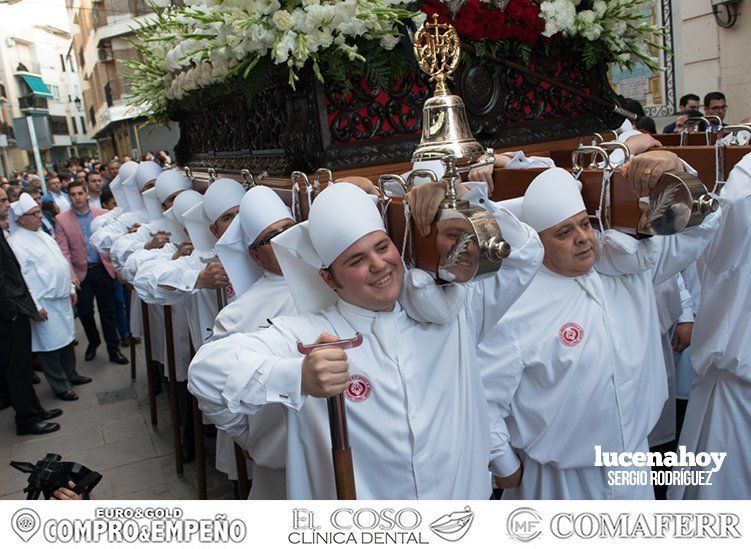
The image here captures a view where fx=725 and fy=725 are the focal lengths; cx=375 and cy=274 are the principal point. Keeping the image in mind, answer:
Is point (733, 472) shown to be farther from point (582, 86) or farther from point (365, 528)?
point (582, 86)

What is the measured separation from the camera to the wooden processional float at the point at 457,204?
1980mm

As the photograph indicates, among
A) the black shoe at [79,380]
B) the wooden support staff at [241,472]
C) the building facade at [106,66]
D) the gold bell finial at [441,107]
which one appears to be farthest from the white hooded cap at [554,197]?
the building facade at [106,66]

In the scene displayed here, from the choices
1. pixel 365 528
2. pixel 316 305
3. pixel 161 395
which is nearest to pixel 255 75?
pixel 316 305

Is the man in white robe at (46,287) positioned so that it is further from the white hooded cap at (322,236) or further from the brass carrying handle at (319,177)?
the white hooded cap at (322,236)

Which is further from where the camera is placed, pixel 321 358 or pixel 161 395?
pixel 161 395

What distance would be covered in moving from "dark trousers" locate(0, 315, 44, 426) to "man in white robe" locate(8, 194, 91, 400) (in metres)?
0.58

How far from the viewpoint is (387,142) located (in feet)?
12.3

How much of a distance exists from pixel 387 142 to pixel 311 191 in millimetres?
747

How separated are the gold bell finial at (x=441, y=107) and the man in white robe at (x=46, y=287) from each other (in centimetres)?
507

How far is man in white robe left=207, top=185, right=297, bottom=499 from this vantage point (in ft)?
9.30

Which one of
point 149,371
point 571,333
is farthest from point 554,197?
point 149,371

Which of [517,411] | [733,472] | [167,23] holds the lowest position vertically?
[733,472]

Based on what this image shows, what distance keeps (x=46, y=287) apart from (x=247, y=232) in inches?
174

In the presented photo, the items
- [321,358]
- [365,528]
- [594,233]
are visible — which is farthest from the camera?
[594,233]
